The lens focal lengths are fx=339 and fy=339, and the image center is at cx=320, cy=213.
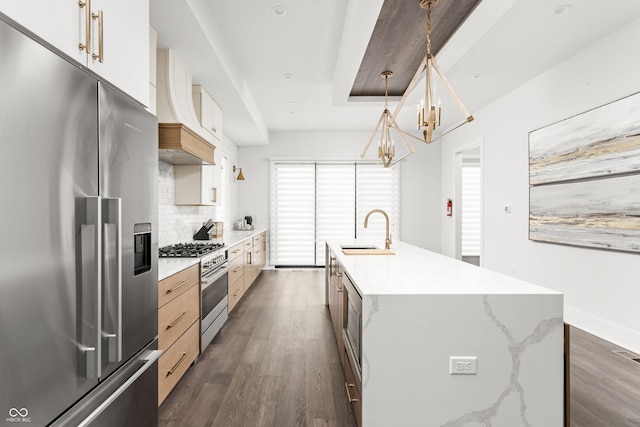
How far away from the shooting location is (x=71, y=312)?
1.00 m

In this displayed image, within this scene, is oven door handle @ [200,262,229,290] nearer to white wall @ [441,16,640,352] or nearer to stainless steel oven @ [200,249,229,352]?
stainless steel oven @ [200,249,229,352]

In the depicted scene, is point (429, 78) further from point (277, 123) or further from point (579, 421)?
point (277, 123)

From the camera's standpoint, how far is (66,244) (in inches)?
38.5

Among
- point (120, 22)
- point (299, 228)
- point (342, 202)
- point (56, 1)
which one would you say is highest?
point (120, 22)

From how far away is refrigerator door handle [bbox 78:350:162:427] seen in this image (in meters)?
1.07

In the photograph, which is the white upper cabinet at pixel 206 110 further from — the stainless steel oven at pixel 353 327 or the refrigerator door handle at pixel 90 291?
the refrigerator door handle at pixel 90 291

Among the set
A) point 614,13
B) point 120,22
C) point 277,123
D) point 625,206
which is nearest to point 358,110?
point 277,123

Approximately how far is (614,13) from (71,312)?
3976 millimetres

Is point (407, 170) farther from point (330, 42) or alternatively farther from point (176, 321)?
point (176, 321)

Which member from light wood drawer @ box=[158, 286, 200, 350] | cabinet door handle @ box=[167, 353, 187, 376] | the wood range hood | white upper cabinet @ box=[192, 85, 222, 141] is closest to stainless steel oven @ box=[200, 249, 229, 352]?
light wood drawer @ box=[158, 286, 200, 350]

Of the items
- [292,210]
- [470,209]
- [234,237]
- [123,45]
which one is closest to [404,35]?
[123,45]

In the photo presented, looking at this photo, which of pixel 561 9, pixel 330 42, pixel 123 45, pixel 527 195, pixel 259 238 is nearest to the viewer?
pixel 123 45

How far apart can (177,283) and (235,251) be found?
183cm

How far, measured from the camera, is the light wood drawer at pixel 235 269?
3760 mm
